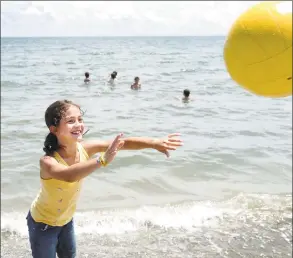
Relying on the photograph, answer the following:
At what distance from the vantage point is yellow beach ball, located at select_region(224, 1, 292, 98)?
250 cm

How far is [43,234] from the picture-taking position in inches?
132

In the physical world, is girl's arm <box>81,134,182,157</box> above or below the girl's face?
below

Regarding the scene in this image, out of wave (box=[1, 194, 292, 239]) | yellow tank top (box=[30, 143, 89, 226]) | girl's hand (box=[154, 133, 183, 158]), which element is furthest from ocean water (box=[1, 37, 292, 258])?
girl's hand (box=[154, 133, 183, 158])

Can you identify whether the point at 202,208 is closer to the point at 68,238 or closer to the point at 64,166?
the point at 68,238

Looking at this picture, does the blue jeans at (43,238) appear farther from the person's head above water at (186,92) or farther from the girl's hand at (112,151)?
the person's head above water at (186,92)

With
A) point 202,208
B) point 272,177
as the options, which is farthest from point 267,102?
point 202,208

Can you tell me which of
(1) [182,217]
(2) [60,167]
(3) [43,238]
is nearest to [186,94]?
(1) [182,217]

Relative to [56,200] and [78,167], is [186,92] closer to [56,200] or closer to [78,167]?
[56,200]

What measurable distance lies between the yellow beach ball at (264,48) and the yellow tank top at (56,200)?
4.58 ft

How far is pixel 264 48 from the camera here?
253cm

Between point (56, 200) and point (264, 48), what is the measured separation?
1.82 meters

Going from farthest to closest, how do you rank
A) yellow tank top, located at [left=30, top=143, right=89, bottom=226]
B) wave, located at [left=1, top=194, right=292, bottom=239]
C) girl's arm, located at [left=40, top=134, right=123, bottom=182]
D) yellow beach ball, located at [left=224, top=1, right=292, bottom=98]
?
wave, located at [left=1, top=194, right=292, bottom=239] → yellow tank top, located at [left=30, top=143, right=89, bottom=226] → girl's arm, located at [left=40, top=134, right=123, bottom=182] → yellow beach ball, located at [left=224, top=1, right=292, bottom=98]

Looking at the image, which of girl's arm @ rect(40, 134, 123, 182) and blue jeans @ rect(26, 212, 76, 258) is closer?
girl's arm @ rect(40, 134, 123, 182)

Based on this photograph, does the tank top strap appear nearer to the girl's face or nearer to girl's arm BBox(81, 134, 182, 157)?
girl's arm BBox(81, 134, 182, 157)
